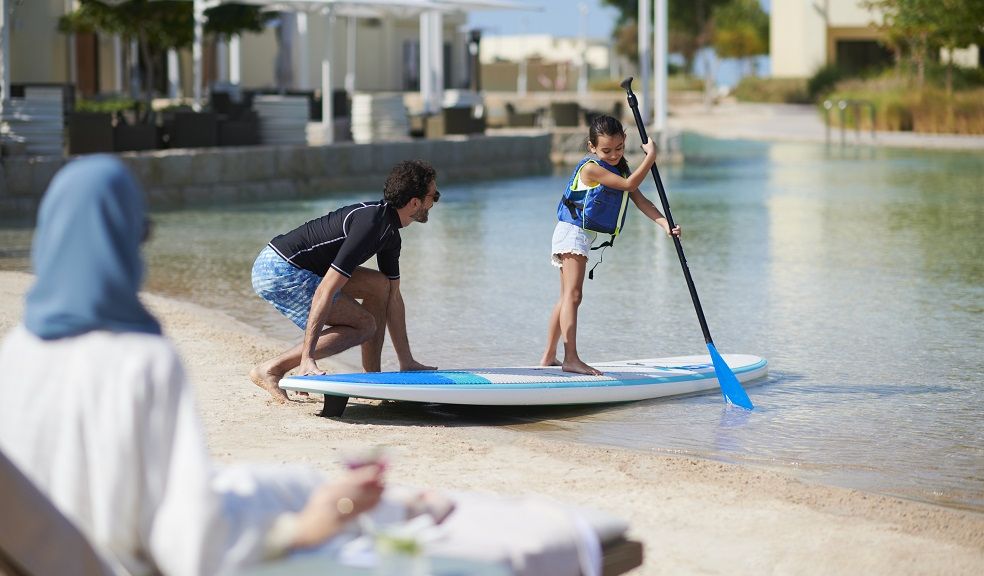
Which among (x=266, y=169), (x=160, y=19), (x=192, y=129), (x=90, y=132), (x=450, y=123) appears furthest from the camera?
(x=450, y=123)

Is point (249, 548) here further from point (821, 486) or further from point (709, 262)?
point (709, 262)

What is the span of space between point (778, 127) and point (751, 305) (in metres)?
31.4

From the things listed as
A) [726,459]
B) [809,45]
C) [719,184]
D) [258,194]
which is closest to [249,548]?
[726,459]

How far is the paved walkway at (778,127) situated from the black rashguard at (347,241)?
23.4m

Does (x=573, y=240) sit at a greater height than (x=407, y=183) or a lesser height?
lesser

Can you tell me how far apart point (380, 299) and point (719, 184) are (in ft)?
53.9

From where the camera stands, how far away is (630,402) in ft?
23.4

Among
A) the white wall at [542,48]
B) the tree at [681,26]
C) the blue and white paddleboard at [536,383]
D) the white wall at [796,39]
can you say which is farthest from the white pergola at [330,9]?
the white wall at [542,48]

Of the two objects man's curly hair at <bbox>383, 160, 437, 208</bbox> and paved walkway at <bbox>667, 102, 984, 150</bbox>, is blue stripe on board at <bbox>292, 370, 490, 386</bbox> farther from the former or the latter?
paved walkway at <bbox>667, 102, 984, 150</bbox>

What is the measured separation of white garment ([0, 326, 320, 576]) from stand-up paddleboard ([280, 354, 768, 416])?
11.9ft

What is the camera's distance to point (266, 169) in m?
19.7

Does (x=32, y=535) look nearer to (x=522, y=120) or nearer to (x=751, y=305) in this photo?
(x=751, y=305)

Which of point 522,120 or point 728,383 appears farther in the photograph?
point 522,120

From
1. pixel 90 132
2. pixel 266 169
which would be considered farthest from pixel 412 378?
pixel 266 169
